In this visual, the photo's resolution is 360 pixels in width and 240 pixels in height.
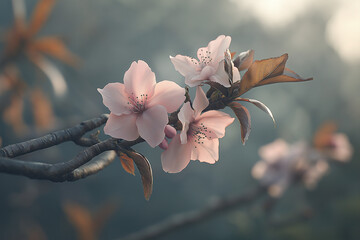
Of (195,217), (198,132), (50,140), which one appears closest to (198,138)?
(198,132)

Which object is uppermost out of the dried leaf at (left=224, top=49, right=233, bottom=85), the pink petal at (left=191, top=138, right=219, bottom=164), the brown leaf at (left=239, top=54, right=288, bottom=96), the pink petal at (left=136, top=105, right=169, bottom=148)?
the dried leaf at (left=224, top=49, right=233, bottom=85)

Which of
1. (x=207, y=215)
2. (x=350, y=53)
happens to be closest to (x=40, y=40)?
(x=207, y=215)

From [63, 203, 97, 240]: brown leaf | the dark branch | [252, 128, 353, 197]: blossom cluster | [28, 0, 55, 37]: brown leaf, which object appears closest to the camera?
the dark branch

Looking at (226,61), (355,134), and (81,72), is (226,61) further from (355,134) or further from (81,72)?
(81,72)

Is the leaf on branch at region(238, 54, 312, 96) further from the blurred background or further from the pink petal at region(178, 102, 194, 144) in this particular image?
the blurred background

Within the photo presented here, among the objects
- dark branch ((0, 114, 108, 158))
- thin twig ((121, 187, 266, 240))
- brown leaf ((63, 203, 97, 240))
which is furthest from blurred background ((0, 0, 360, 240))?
dark branch ((0, 114, 108, 158))

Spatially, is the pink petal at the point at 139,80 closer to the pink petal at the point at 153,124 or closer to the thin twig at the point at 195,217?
the pink petal at the point at 153,124
